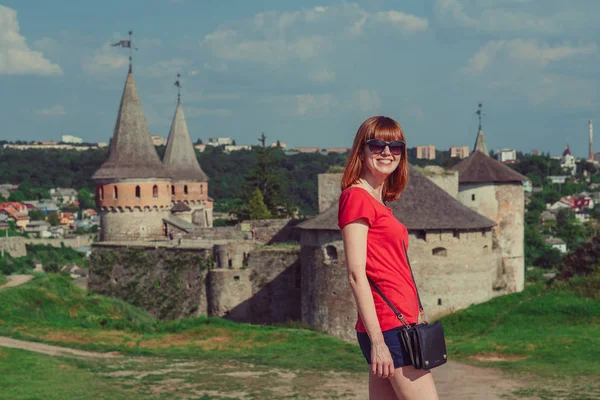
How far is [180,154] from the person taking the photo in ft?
169

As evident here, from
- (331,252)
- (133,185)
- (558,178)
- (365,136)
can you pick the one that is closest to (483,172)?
(331,252)

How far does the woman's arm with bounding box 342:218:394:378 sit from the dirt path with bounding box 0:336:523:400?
8.71 meters

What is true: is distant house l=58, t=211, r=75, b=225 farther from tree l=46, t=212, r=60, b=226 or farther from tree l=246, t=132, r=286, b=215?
tree l=246, t=132, r=286, b=215

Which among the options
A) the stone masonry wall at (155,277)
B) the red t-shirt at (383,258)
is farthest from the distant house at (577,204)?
the red t-shirt at (383,258)

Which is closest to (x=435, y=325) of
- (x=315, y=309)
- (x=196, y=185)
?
(x=315, y=309)

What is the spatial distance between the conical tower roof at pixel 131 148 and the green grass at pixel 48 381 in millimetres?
18576

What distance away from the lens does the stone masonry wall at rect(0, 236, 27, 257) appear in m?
69.8

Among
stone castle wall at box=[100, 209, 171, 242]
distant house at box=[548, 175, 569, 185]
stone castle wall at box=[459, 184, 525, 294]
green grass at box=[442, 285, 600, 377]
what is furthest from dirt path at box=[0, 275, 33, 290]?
distant house at box=[548, 175, 569, 185]

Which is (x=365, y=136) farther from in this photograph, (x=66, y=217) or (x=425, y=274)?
(x=66, y=217)

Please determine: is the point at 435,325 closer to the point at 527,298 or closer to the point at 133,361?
the point at 133,361

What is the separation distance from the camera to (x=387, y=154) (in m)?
6.19

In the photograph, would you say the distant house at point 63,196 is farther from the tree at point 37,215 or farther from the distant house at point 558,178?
the distant house at point 558,178

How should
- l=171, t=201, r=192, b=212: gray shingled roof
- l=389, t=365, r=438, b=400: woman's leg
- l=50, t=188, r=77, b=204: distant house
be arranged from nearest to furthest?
l=389, t=365, r=438, b=400: woman's leg → l=171, t=201, r=192, b=212: gray shingled roof → l=50, t=188, r=77, b=204: distant house

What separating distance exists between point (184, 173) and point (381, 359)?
149 feet
